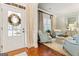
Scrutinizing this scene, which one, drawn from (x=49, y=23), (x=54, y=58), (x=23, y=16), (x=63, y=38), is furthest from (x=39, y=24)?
(x=54, y=58)

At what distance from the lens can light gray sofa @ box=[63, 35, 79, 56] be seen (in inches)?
100

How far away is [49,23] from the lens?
105 inches

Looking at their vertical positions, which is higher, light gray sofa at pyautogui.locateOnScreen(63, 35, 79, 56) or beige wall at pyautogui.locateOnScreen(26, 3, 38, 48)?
beige wall at pyautogui.locateOnScreen(26, 3, 38, 48)

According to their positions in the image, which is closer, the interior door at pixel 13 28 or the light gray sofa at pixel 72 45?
the light gray sofa at pixel 72 45

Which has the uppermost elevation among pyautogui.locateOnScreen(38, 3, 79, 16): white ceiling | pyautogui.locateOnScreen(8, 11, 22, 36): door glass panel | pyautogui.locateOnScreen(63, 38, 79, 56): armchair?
pyautogui.locateOnScreen(38, 3, 79, 16): white ceiling

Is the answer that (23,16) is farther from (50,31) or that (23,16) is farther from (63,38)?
(63,38)

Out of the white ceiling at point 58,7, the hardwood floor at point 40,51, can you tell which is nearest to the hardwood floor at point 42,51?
the hardwood floor at point 40,51

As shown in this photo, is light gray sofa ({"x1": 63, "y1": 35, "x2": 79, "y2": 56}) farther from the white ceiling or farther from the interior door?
the interior door

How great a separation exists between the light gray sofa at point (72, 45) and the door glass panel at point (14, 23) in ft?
3.34

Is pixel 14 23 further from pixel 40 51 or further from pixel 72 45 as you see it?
pixel 72 45

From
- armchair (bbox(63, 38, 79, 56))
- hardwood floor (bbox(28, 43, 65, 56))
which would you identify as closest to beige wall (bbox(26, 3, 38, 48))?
hardwood floor (bbox(28, 43, 65, 56))

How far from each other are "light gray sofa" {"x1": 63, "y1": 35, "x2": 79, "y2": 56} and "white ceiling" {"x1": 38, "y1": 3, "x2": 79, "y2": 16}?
1.80 ft

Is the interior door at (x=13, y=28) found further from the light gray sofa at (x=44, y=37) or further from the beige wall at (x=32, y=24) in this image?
the light gray sofa at (x=44, y=37)

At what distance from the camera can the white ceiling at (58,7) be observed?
2588 mm
